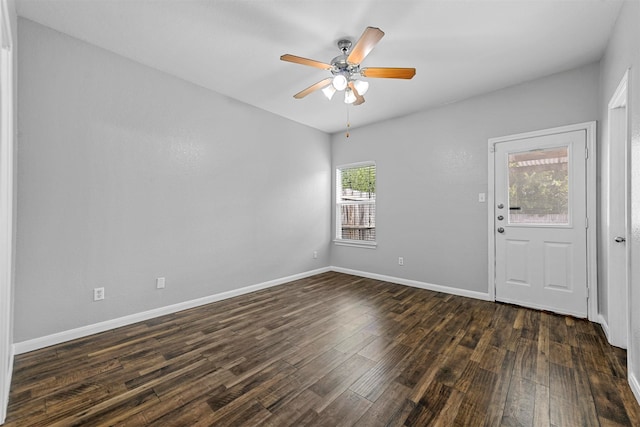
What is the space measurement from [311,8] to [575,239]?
11.6 ft

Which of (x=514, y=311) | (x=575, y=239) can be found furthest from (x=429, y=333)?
(x=575, y=239)

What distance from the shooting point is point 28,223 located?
224cm

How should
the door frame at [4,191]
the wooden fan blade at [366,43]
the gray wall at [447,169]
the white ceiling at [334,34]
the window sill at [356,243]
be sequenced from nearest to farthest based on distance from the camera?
the door frame at [4,191]
the wooden fan blade at [366,43]
the white ceiling at [334,34]
the gray wall at [447,169]
the window sill at [356,243]

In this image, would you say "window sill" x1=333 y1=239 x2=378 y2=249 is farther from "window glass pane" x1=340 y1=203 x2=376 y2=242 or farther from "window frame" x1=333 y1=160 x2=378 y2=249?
"window glass pane" x1=340 y1=203 x2=376 y2=242

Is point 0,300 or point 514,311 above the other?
point 0,300

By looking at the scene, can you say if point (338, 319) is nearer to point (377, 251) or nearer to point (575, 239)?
point (377, 251)

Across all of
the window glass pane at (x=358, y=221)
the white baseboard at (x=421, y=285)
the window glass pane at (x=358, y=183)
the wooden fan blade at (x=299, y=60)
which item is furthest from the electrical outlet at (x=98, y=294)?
the window glass pane at (x=358, y=183)

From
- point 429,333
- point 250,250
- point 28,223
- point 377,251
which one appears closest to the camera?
point 28,223

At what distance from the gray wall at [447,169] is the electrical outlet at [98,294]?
143 inches

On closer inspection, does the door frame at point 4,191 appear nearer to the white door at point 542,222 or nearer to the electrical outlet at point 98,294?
the electrical outlet at point 98,294

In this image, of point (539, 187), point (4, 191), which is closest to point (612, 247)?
point (539, 187)

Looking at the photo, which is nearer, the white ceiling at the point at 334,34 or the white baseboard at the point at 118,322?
the white ceiling at the point at 334,34

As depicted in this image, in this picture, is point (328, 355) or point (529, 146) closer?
point (328, 355)

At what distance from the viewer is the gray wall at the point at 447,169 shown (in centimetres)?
312
